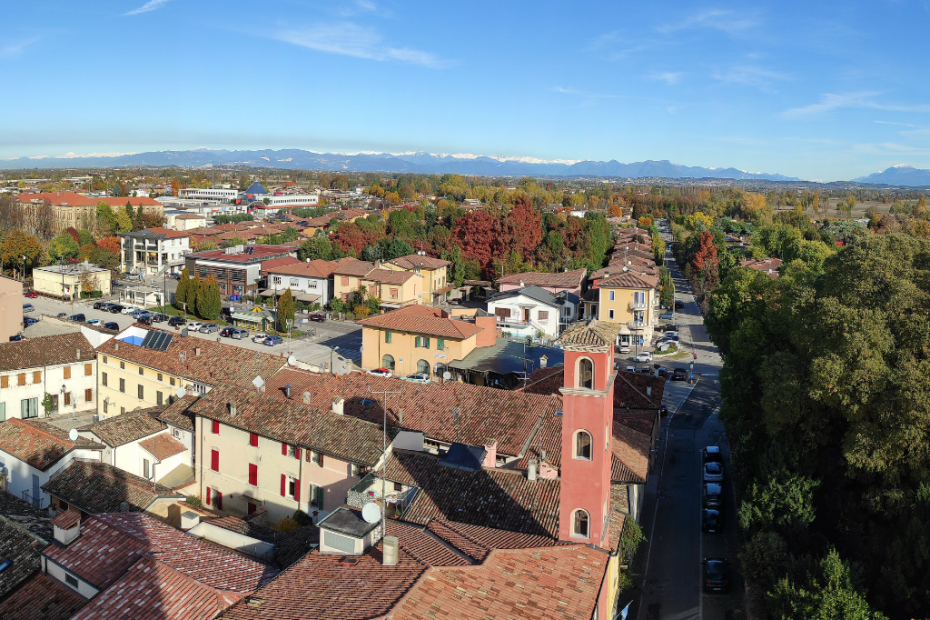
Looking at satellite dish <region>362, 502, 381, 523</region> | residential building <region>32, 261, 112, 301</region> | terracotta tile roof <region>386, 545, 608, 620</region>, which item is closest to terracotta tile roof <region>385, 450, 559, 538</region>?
terracotta tile roof <region>386, 545, 608, 620</region>

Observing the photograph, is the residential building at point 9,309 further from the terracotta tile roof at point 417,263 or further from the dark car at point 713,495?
the dark car at point 713,495

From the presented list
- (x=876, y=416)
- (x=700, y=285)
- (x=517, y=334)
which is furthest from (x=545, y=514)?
(x=700, y=285)

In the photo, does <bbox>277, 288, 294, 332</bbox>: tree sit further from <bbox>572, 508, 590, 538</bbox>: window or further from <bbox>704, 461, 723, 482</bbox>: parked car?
<bbox>572, 508, 590, 538</bbox>: window

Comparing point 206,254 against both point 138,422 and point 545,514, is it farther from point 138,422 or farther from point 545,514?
point 545,514

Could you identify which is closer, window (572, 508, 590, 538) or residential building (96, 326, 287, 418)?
window (572, 508, 590, 538)

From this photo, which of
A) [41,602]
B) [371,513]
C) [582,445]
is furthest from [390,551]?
[41,602]

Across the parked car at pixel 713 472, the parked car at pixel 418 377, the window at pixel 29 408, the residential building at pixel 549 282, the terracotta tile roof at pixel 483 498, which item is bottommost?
the window at pixel 29 408

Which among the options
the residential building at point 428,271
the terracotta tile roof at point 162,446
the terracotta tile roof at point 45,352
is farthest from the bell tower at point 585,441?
the residential building at point 428,271

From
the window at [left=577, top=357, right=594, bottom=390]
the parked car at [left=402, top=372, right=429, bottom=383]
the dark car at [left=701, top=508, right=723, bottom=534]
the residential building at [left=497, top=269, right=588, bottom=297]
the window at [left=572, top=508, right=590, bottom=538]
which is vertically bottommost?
the dark car at [left=701, top=508, right=723, bottom=534]
